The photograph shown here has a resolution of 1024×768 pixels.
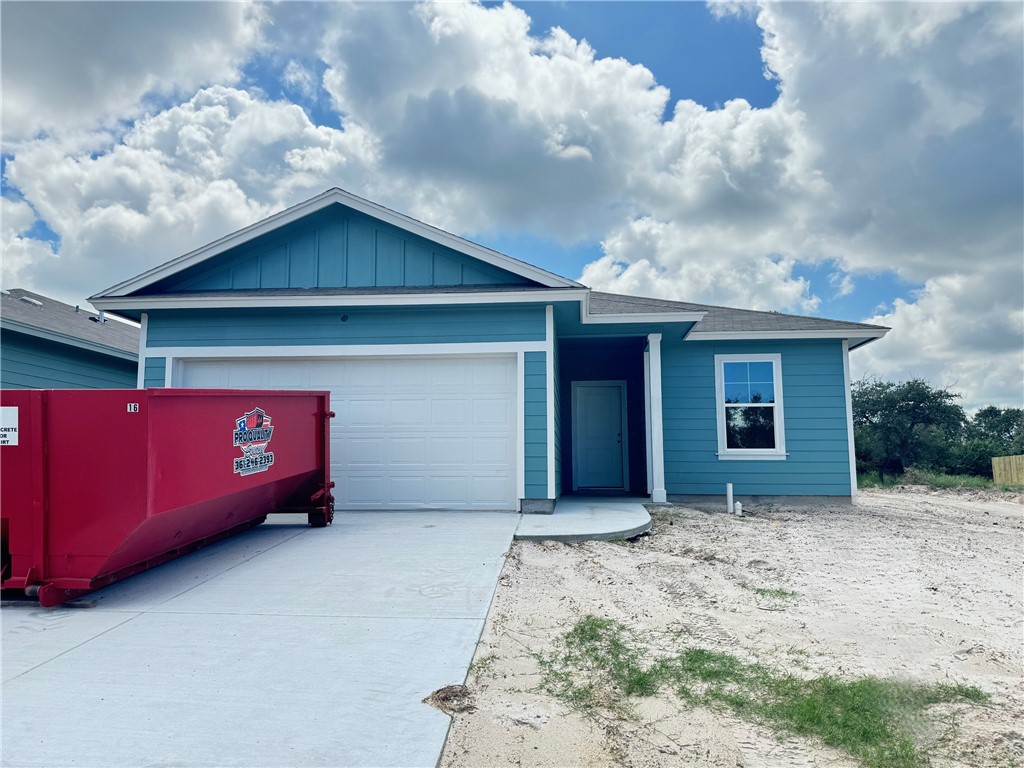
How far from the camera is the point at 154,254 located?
12.0 m

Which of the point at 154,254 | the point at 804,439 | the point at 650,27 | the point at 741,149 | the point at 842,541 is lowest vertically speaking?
the point at 842,541

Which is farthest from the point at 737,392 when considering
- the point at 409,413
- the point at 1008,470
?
the point at 1008,470

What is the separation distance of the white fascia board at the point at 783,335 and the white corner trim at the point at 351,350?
3.62 meters

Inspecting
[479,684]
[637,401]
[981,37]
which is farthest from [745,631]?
[981,37]

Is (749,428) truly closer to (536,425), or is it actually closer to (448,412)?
(536,425)

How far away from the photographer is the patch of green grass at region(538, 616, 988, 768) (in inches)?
101

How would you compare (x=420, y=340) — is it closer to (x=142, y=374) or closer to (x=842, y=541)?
(x=142, y=374)

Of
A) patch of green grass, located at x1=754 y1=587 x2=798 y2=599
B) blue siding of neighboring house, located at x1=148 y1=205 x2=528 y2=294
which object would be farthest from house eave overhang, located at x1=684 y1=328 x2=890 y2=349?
patch of green grass, located at x1=754 y1=587 x2=798 y2=599

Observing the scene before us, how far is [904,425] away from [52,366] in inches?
1050

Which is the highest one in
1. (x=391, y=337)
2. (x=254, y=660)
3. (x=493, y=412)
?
(x=391, y=337)

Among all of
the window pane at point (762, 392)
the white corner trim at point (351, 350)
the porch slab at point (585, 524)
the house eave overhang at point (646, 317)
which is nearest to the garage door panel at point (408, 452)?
the white corner trim at point (351, 350)

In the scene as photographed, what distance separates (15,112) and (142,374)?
11.7 feet

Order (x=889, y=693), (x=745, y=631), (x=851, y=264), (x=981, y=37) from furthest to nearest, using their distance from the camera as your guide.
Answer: (x=851, y=264) → (x=981, y=37) → (x=745, y=631) → (x=889, y=693)

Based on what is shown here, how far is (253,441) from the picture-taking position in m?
5.73
